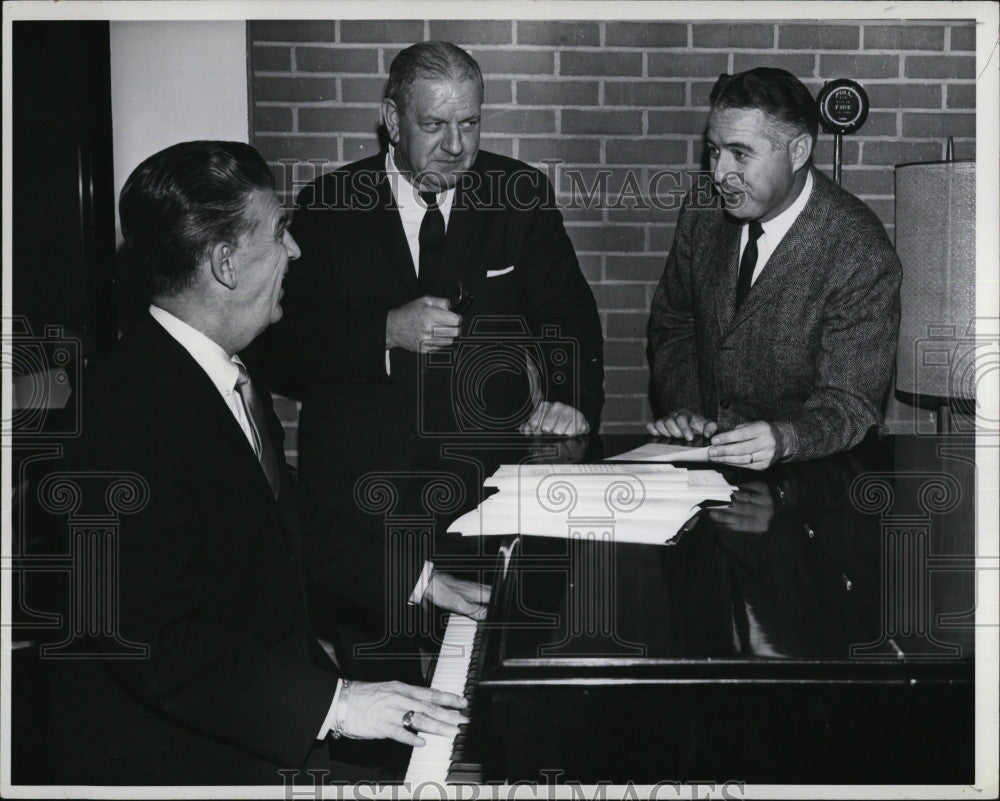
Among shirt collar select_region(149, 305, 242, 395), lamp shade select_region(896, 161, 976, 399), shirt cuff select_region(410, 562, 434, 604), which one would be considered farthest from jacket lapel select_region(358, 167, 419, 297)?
lamp shade select_region(896, 161, 976, 399)

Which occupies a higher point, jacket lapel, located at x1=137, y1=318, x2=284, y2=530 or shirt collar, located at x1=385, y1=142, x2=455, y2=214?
shirt collar, located at x1=385, y1=142, x2=455, y2=214

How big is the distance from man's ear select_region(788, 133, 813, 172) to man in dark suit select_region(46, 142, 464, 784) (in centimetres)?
148

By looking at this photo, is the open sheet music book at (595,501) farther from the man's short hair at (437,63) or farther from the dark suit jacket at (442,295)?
the man's short hair at (437,63)

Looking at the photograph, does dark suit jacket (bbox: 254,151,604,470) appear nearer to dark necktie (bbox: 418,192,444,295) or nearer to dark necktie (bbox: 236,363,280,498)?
dark necktie (bbox: 418,192,444,295)

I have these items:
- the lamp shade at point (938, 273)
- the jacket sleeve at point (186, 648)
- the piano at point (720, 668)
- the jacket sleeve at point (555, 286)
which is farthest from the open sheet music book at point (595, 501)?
the lamp shade at point (938, 273)

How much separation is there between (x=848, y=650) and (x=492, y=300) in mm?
2078

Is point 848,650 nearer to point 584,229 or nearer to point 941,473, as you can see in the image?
point 941,473

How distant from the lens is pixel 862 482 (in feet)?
6.42

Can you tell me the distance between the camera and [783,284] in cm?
254

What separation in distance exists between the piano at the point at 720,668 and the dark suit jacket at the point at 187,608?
0.25 meters

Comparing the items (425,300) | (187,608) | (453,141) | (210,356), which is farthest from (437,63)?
(187,608)

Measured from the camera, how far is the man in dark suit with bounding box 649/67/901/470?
240 centimetres

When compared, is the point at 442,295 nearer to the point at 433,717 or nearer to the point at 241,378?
the point at 241,378

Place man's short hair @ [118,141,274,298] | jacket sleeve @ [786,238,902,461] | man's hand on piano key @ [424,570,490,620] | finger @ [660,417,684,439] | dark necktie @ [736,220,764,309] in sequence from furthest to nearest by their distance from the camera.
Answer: dark necktie @ [736,220,764,309], finger @ [660,417,684,439], jacket sleeve @ [786,238,902,461], man's hand on piano key @ [424,570,490,620], man's short hair @ [118,141,274,298]
